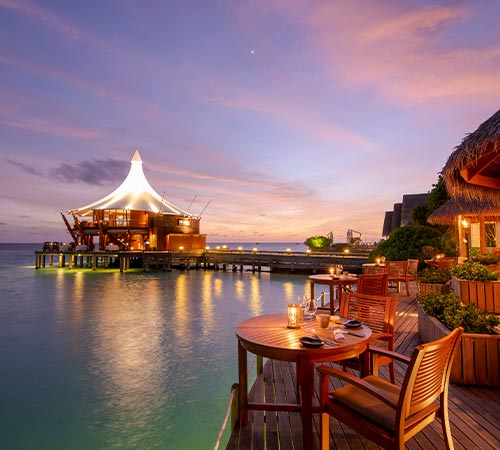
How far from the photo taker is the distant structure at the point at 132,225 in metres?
35.9

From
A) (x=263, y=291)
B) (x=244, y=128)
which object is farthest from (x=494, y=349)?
(x=244, y=128)

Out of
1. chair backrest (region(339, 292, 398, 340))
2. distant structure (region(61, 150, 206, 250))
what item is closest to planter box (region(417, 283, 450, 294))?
chair backrest (region(339, 292, 398, 340))

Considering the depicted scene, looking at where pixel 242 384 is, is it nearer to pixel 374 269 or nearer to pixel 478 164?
pixel 478 164

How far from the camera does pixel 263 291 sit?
1897 centimetres

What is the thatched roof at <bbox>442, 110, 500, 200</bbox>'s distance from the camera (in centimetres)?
348

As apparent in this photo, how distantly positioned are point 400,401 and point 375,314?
1.99m

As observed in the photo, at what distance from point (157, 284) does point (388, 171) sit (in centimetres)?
2001

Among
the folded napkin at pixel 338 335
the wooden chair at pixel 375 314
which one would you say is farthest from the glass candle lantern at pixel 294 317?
the wooden chair at pixel 375 314

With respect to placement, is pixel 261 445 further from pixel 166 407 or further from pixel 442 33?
pixel 442 33

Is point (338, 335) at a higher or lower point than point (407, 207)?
lower

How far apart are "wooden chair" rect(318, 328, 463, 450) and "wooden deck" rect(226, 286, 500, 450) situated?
45 centimetres

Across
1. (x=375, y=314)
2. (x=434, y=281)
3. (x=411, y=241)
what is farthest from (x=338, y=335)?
(x=411, y=241)

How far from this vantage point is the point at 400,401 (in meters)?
1.73

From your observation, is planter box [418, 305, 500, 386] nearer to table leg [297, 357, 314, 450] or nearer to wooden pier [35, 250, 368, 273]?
table leg [297, 357, 314, 450]
